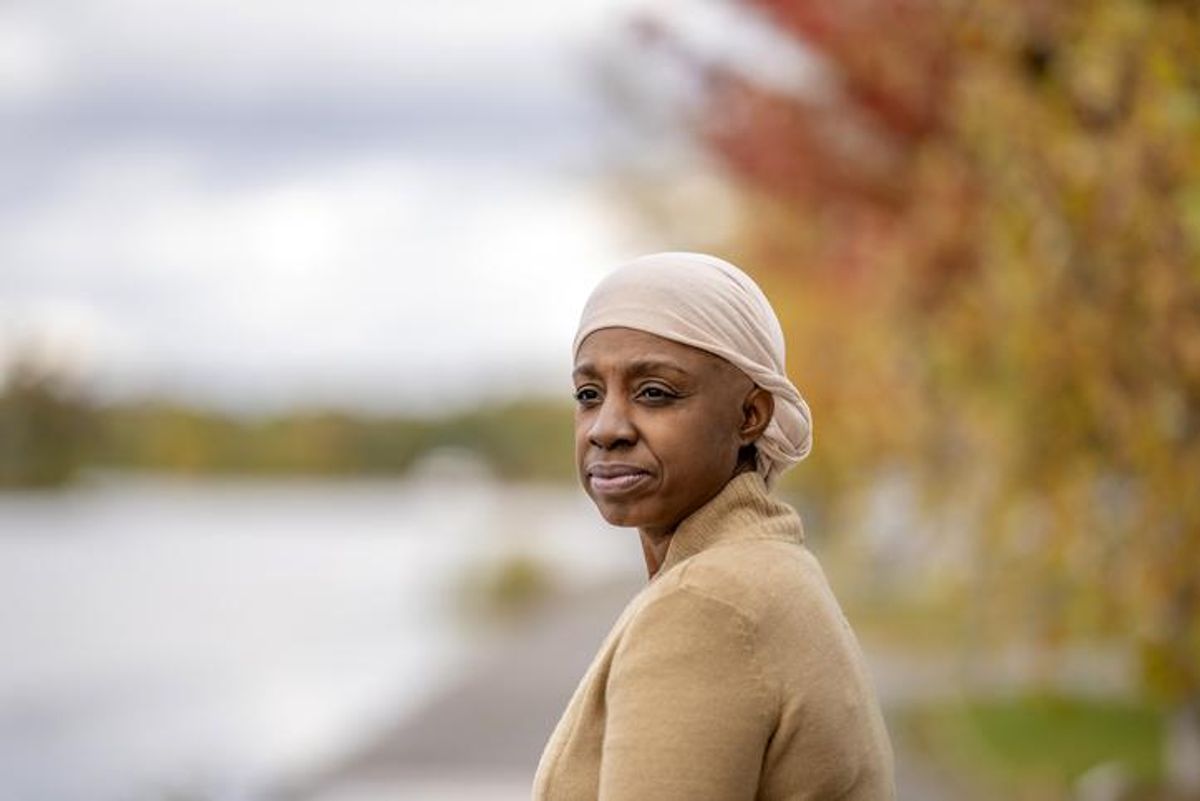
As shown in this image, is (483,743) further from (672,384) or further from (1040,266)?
(672,384)

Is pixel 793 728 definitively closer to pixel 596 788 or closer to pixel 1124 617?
pixel 596 788

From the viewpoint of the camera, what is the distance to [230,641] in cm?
2428

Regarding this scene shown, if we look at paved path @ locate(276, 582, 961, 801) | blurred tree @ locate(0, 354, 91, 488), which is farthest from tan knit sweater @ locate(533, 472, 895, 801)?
blurred tree @ locate(0, 354, 91, 488)

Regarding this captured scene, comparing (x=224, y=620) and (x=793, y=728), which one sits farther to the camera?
(x=224, y=620)

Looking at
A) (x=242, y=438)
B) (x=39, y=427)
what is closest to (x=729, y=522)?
(x=39, y=427)

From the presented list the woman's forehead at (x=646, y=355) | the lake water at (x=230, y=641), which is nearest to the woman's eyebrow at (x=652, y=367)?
the woman's forehead at (x=646, y=355)

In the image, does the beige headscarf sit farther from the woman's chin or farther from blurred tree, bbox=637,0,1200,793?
blurred tree, bbox=637,0,1200,793

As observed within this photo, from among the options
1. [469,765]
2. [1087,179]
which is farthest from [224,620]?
[1087,179]

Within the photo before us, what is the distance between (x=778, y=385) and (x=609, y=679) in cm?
39

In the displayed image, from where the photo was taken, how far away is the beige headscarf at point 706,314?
233cm

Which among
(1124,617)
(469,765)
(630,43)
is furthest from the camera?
(469,765)

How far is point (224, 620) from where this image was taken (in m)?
28.3

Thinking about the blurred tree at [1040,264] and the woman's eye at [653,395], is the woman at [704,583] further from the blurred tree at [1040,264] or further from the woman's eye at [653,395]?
the blurred tree at [1040,264]

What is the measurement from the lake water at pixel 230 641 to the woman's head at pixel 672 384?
19.8 feet
